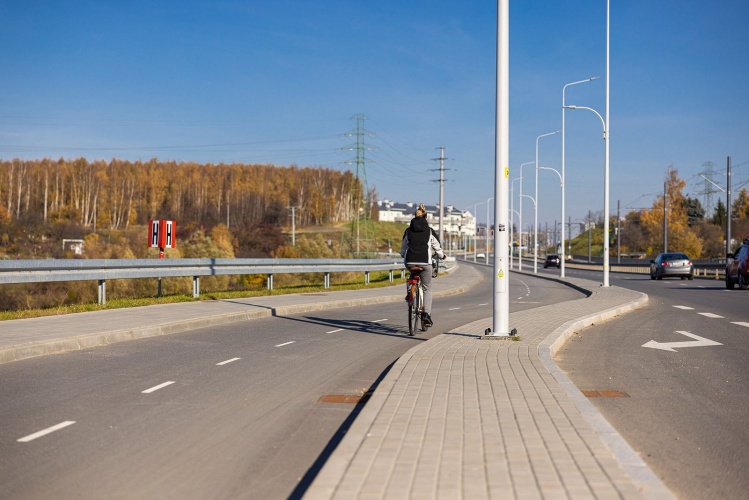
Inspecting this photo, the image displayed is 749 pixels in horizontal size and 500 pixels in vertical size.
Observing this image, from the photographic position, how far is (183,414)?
23.3 ft

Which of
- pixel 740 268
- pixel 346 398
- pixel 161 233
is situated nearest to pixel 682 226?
pixel 740 268

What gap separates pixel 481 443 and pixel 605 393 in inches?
131

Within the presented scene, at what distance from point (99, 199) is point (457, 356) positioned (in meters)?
115

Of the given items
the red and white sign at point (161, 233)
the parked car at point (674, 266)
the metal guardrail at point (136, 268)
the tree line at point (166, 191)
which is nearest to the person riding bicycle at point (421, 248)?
the metal guardrail at point (136, 268)

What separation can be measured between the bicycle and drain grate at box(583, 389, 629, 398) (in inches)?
216

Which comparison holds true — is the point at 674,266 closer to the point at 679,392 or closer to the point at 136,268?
the point at 136,268

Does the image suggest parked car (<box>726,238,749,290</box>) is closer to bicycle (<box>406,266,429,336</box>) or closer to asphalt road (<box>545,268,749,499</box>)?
asphalt road (<box>545,268,749,499</box>)

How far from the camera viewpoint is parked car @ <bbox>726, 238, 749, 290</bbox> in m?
31.3

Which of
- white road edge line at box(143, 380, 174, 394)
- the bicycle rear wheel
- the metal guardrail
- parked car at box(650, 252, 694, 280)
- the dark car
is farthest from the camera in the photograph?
the dark car

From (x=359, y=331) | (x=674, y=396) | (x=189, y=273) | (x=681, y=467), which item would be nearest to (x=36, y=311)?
(x=189, y=273)

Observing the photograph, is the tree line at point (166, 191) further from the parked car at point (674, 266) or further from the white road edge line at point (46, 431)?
the white road edge line at point (46, 431)

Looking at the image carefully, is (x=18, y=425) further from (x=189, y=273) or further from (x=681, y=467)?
(x=189, y=273)

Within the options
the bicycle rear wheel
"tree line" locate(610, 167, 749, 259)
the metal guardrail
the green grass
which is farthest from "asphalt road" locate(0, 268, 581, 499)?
"tree line" locate(610, 167, 749, 259)

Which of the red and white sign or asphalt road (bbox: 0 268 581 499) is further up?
the red and white sign
